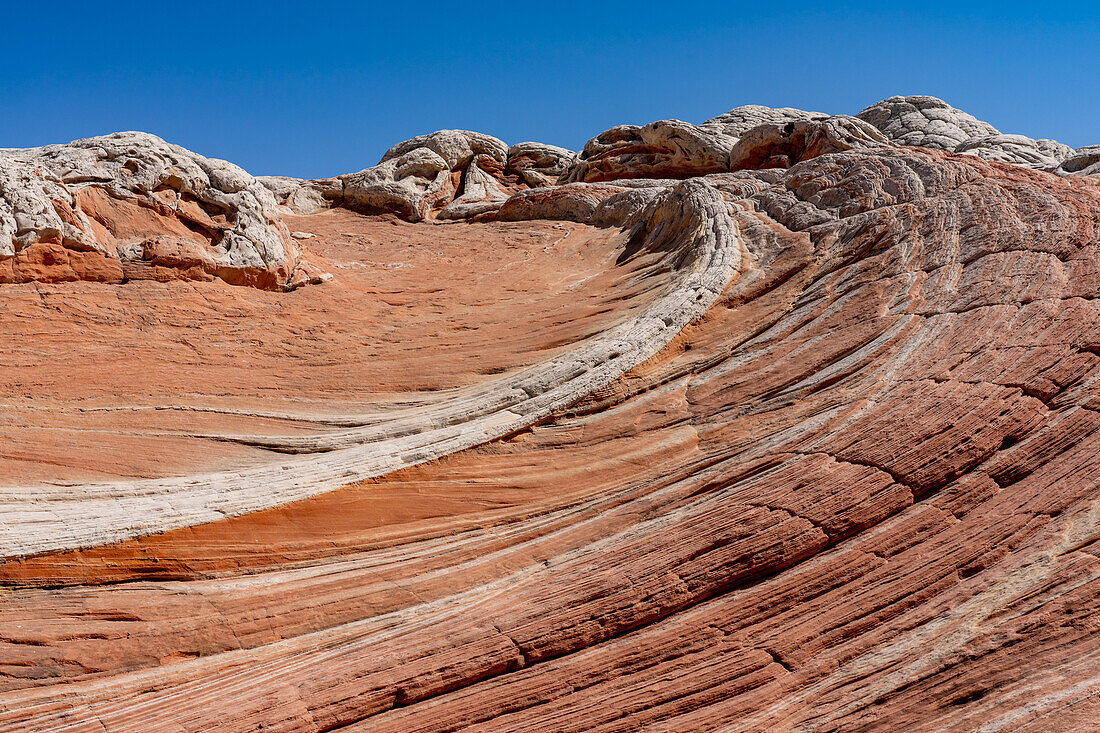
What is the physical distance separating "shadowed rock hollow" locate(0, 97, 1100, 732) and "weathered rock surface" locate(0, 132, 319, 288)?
6 cm

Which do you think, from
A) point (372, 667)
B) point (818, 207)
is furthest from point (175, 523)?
point (818, 207)

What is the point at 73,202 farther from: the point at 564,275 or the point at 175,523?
the point at 564,275

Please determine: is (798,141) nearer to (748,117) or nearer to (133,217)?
(748,117)

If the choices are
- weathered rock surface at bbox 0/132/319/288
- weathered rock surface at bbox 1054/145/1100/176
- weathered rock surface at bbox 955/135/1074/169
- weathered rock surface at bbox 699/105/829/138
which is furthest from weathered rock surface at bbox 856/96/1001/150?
weathered rock surface at bbox 0/132/319/288

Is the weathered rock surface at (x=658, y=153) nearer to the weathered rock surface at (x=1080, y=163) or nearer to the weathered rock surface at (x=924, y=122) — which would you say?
the weathered rock surface at (x=924, y=122)

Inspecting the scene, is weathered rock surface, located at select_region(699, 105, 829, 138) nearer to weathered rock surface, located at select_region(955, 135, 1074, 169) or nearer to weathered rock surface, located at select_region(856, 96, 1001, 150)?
weathered rock surface, located at select_region(856, 96, 1001, 150)

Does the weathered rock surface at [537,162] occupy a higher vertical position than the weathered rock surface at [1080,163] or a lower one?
higher

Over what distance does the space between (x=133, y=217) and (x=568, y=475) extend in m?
7.49

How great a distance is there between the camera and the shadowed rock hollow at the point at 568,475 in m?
4.68

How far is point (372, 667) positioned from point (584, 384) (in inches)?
155

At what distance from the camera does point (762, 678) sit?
4660mm

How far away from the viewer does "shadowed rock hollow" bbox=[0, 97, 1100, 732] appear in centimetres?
468

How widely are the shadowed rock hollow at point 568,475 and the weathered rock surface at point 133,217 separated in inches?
2.4

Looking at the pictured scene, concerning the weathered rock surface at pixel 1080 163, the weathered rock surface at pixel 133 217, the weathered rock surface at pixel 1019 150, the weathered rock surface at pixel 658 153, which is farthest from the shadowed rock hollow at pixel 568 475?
the weathered rock surface at pixel 658 153
